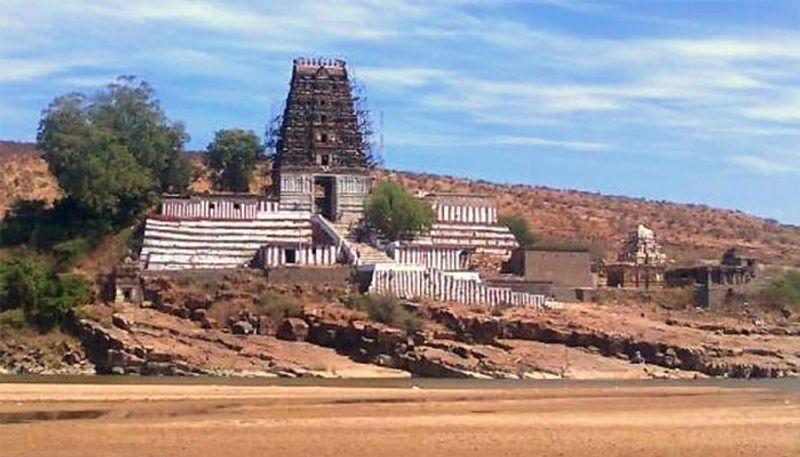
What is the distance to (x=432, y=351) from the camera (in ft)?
217

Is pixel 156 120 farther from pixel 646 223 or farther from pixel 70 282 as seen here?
pixel 646 223

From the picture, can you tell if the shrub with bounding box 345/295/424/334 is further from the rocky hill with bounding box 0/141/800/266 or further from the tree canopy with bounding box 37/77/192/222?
the rocky hill with bounding box 0/141/800/266

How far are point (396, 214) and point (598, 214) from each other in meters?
60.8

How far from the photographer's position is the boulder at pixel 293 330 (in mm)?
69188

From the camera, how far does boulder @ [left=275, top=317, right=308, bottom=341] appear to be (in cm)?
6919

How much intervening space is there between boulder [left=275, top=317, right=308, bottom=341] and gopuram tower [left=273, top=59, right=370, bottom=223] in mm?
19162

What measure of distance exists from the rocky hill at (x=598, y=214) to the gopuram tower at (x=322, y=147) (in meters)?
18.9

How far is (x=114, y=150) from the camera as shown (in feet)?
265

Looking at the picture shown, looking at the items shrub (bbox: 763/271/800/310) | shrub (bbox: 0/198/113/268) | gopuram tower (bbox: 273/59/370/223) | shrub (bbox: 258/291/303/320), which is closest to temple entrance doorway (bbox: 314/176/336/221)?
gopuram tower (bbox: 273/59/370/223)

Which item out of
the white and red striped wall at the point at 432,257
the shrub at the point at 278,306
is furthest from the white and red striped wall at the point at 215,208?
the shrub at the point at 278,306

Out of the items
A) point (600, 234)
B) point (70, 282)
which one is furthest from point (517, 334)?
point (600, 234)

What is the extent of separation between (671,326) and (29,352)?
99.1ft

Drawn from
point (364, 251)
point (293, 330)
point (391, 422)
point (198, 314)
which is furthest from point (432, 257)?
point (391, 422)

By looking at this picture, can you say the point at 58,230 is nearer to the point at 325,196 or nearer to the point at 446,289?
the point at 325,196
